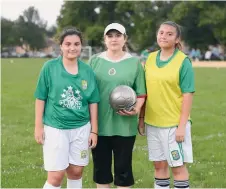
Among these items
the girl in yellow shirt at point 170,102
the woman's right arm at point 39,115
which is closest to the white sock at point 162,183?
the girl in yellow shirt at point 170,102

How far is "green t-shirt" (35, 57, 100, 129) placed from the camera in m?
4.40

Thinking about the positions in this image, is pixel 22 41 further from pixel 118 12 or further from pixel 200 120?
pixel 200 120

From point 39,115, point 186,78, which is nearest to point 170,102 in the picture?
point 186,78

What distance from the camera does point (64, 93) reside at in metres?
4.39

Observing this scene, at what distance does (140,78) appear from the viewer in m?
4.68

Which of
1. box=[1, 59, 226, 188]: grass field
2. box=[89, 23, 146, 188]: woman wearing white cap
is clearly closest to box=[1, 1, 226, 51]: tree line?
box=[1, 59, 226, 188]: grass field

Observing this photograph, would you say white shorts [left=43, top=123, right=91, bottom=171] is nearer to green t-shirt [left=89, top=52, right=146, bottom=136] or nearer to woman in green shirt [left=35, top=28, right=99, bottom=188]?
woman in green shirt [left=35, top=28, right=99, bottom=188]

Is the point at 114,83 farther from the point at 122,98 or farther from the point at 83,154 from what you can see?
the point at 83,154

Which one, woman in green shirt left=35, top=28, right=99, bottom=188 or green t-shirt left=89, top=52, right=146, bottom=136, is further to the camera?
green t-shirt left=89, top=52, right=146, bottom=136

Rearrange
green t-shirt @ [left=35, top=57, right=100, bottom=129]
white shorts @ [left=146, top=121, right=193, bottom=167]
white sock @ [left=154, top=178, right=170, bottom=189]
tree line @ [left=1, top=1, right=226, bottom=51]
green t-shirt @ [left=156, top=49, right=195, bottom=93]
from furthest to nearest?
tree line @ [left=1, top=1, right=226, bottom=51], white sock @ [left=154, top=178, right=170, bottom=189], white shorts @ [left=146, top=121, right=193, bottom=167], green t-shirt @ [left=156, top=49, right=195, bottom=93], green t-shirt @ [left=35, top=57, right=100, bottom=129]

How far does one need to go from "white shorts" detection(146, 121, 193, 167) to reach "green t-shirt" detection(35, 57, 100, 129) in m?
0.83

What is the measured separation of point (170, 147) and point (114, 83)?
3.02ft

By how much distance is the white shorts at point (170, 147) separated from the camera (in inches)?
182

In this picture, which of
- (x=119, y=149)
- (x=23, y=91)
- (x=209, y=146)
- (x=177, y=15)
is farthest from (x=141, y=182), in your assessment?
(x=177, y=15)
